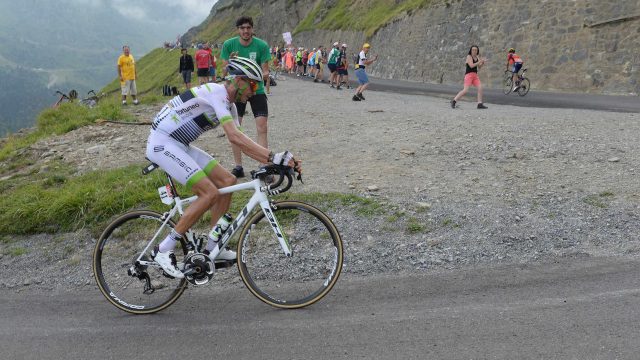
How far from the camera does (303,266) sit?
213 inches

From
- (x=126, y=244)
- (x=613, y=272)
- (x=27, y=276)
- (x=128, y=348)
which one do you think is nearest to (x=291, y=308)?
(x=128, y=348)

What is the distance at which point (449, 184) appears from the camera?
24.8 ft

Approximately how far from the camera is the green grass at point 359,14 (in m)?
40.1

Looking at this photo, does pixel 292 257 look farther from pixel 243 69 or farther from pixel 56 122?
pixel 56 122

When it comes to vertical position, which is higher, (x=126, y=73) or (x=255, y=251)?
(x=126, y=73)

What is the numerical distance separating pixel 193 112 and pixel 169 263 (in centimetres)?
146

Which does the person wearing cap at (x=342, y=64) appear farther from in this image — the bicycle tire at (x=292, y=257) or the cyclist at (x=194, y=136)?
the cyclist at (x=194, y=136)

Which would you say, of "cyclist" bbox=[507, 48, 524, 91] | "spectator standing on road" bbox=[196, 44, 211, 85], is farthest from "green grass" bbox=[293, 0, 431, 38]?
"spectator standing on road" bbox=[196, 44, 211, 85]

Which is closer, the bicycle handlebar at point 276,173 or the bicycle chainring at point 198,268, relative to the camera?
the bicycle handlebar at point 276,173

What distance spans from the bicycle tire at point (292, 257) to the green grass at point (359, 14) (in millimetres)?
31167

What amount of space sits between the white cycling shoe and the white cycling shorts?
2.29ft

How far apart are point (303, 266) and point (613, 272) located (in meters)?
3.14

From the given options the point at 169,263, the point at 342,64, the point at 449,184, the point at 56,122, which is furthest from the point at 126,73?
the point at 169,263

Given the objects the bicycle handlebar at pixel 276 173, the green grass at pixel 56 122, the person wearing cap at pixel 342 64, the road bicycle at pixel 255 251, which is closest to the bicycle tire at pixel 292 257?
the road bicycle at pixel 255 251
